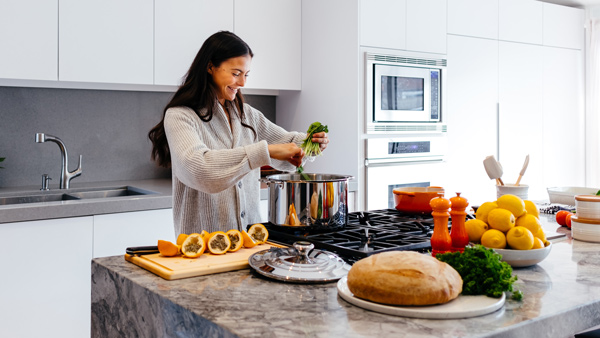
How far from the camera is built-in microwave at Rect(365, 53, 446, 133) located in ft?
11.1

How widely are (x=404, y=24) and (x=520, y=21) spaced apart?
1.37 meters

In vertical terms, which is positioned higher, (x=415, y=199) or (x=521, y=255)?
(x=415, y=199)

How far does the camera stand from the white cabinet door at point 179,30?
308 centimetres

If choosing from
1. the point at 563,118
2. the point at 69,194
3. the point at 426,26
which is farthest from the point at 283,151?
the point at 563,118

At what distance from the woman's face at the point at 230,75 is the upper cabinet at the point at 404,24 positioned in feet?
4.56

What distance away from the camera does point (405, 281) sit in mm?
1038

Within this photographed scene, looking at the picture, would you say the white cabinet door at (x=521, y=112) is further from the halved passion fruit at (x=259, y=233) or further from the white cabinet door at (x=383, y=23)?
the halved passion fruit at (x=259, y=233)

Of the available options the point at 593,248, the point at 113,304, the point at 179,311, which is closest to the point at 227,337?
Answer: the point at 179,311

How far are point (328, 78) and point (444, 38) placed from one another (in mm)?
906

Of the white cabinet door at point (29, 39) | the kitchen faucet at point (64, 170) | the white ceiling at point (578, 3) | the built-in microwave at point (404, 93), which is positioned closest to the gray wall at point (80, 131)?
the kitchen faucet at point (64, 170)

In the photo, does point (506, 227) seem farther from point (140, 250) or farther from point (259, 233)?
point (140, 250)

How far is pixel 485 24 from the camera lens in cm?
411

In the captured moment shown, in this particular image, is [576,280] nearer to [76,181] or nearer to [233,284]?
[233,284]

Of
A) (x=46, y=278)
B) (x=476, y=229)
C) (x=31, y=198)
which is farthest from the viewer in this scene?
(x=31, y=198)
